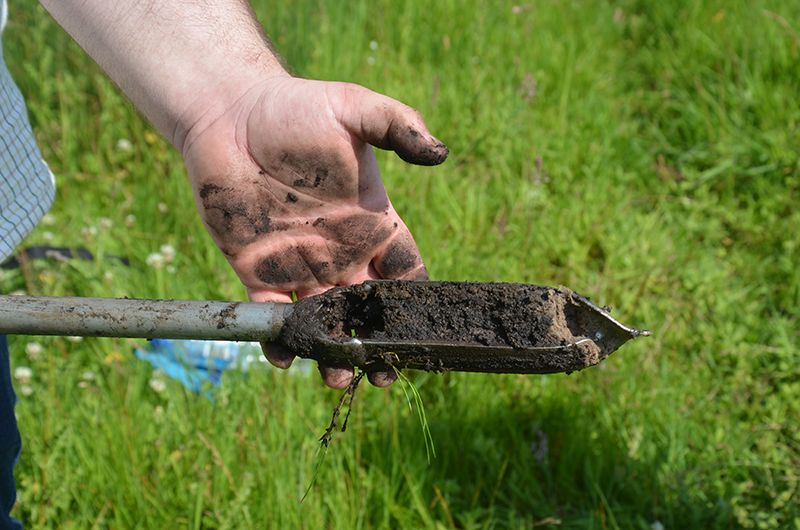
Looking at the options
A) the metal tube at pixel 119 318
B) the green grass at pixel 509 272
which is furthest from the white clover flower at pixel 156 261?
the metal tube at pixel 119 318

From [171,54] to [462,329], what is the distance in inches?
46.2

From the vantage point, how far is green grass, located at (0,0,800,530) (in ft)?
7.02

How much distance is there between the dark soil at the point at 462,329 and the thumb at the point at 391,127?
366 millimetres

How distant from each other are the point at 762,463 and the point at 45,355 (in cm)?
316

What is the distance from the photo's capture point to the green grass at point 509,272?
2141 mm

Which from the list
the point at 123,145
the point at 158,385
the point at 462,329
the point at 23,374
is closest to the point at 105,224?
the point at 123,145

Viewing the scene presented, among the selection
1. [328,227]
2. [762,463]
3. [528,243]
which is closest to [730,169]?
[528,243]

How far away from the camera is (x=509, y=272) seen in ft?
9.46

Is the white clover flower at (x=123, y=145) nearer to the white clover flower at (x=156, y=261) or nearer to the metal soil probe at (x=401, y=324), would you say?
the white clover flower at (x=156, y=261)

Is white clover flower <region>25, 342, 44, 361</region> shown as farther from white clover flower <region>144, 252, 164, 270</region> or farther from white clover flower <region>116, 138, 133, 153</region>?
white clover flower <region>116, 138, 133, 153</region>

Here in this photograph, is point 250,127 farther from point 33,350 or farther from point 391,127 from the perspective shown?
point 33,350

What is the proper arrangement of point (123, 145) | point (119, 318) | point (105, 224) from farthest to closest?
point (123, 145), point (105, 224), point (119, 318)

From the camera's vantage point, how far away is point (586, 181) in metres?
3.40

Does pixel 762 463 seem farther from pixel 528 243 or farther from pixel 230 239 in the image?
pixel 230 239
